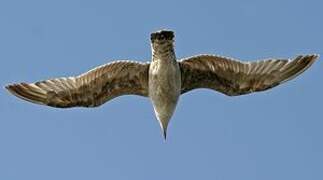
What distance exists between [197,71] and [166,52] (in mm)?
2008

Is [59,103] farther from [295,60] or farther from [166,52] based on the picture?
[295,60]

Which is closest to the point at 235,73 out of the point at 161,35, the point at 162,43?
the point at 162,43

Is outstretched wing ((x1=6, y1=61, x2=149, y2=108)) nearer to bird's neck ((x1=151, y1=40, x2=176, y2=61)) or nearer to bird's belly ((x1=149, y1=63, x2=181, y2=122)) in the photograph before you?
bird's belly ((x1=149, y1=63, x2=181, y2=122))

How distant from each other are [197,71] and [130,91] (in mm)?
2194

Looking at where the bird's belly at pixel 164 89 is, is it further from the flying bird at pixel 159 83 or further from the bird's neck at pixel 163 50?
the bird's neck at pixel 163 50

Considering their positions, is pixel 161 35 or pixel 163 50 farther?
pixel 163 50

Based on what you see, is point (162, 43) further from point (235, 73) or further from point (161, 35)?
point (235, 73)

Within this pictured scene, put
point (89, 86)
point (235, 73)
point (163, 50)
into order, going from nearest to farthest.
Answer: point (163, 50) → point (89, 86) → point (235, 73)

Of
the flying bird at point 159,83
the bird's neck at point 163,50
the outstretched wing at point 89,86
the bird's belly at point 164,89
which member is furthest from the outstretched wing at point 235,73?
the outstretched wing at point 89,86

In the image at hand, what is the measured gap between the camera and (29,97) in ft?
141

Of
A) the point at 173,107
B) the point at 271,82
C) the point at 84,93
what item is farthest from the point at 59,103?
the point at 271,82

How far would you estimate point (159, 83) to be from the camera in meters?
42.3

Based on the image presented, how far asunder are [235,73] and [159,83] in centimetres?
268

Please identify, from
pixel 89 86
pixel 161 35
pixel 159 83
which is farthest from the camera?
pixel 89 86
